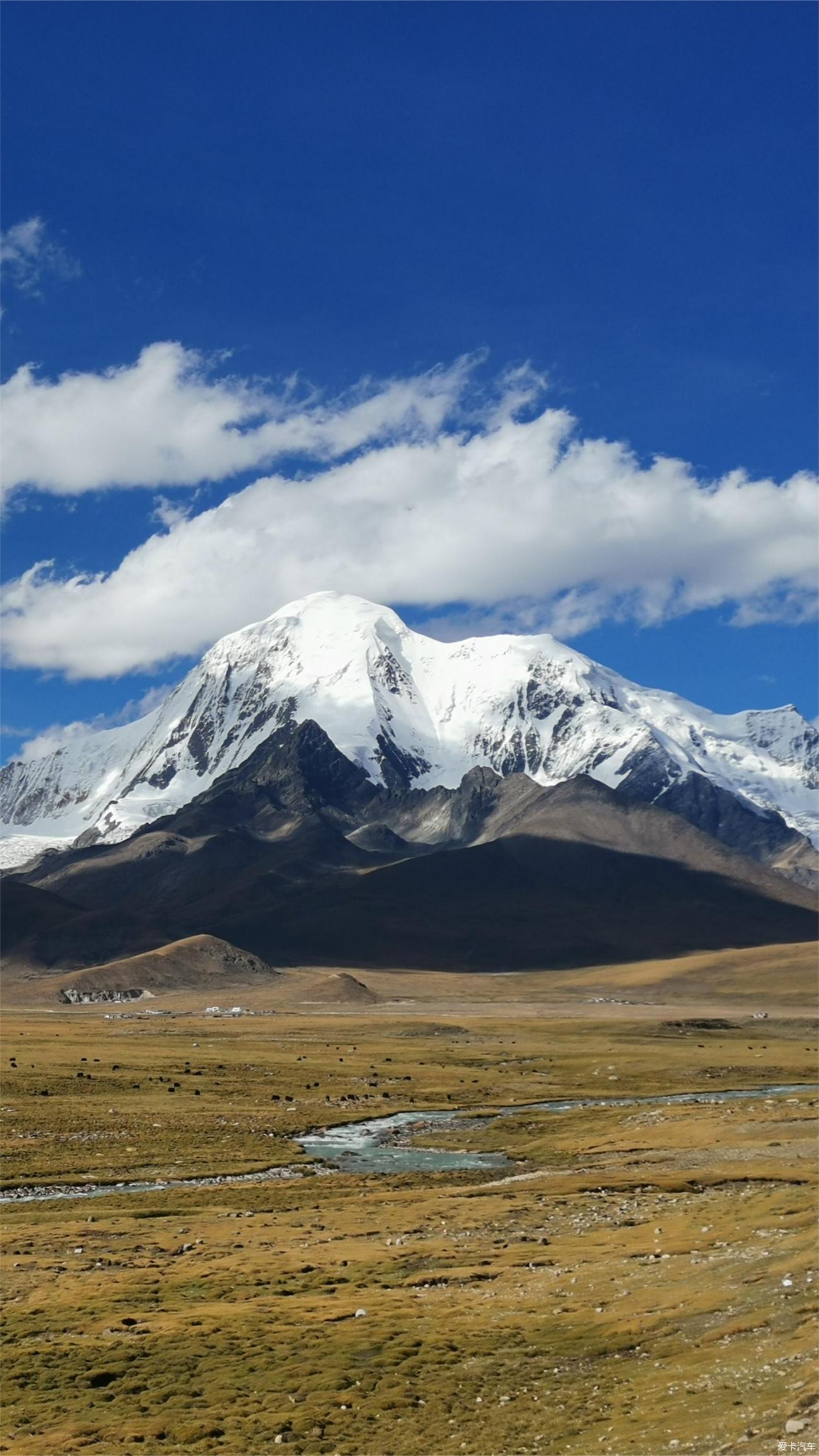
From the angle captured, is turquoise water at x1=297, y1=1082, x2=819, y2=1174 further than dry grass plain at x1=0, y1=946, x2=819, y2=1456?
Yes

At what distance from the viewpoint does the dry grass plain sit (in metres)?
33.1

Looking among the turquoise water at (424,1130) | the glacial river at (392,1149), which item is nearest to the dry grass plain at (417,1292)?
the glacial river at (392,1149)

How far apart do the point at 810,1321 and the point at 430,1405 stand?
10.7 meters

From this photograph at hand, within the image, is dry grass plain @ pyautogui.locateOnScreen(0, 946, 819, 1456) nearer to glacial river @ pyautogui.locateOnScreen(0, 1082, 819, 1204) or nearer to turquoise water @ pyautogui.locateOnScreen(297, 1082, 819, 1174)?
glacial river @ pyautogui.locateOnScreen(0, 1082, 819, 1204)

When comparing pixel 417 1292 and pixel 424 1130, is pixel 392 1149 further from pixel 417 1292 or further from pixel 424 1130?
pixel 417 1292

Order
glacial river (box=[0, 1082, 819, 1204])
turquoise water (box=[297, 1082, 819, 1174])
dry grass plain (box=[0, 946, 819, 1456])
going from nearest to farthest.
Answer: dry grass plain (box=[0, 946, 819, 1456]) < glacial river (box=[0, 1082, 819, 1204]) < turquoise water (box=[297, 1082, 819, 1174])

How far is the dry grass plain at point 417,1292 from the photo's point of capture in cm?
3312

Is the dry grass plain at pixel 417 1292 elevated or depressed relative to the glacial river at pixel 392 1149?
elevated

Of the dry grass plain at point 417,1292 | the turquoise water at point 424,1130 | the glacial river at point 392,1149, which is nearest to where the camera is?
the dry grass plain at point 417,1292

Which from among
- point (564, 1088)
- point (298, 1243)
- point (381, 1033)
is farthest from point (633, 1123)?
point (381, 1033)

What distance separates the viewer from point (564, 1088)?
4948 inches

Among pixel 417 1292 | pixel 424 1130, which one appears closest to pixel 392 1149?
pixel 424 1130

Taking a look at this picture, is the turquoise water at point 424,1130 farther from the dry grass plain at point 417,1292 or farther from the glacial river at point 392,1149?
the dry grass plain at point 417,1292

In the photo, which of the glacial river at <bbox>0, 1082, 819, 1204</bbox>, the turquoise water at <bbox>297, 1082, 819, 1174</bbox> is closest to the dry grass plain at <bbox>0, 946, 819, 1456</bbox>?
the glacial river at <bbox>0, 1082, 819, 1204</bbox>
